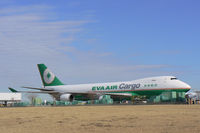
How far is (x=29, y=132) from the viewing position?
1279cm

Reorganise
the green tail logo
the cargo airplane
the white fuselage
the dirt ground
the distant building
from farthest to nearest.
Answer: the distant building → the green tail logo → the cargo airplane → the white fuselage → the dirt ground

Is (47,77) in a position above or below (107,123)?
above

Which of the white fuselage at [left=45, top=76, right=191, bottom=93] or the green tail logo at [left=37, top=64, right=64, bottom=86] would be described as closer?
the white fuselage at [left=45, top=76, right=191, bottom=93]

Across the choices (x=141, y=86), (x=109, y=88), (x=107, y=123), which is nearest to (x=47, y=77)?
(x=109, y=88)

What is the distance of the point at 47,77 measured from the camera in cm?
7006

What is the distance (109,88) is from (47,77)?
18.1 m

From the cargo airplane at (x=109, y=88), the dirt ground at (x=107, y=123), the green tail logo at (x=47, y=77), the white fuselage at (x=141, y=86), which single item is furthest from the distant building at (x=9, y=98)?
the dirt ground at (x=107, y=123)

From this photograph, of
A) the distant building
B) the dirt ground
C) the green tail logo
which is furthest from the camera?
the distant building

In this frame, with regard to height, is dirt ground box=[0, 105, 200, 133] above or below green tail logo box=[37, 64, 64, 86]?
below

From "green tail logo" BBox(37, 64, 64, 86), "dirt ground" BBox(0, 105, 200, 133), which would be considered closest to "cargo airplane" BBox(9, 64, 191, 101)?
"green tail logo" BBox(37, 64, 64, 86)

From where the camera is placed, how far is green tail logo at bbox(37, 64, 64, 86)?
69.7 meters

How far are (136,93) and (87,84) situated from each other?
14.2 m

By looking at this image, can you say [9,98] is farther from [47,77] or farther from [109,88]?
[109,88]

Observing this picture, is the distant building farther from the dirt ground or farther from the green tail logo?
the dirt ground
